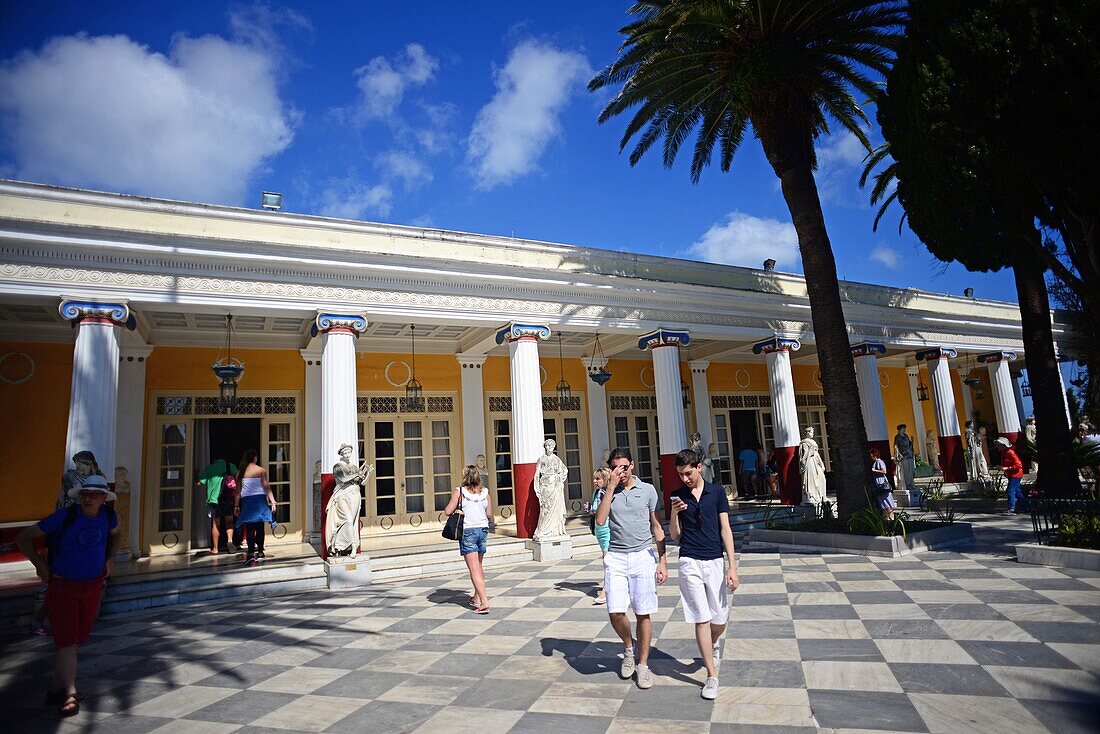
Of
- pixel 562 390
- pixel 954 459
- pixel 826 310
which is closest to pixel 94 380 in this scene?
pixel 562 390

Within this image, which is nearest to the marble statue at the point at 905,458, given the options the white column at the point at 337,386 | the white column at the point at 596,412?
the white column at the point at 596,412

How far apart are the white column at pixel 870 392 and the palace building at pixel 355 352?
0.17 feet

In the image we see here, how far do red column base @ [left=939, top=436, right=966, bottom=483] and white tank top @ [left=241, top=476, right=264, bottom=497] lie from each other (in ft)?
54.5

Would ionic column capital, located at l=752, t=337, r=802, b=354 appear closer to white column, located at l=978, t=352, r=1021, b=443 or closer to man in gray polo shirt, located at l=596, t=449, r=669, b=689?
white column, located at l=978, t=352, r=1021, b=443

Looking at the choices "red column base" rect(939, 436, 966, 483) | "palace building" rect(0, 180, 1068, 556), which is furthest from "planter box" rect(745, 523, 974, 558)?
"red column base" rect(939, 436, 966, 483)

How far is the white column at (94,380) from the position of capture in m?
8.31

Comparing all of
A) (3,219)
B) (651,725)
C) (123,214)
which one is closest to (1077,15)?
(651,725)

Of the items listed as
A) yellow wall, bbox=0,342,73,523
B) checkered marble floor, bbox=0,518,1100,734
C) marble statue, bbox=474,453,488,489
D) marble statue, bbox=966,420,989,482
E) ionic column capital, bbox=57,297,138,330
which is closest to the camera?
checkered marble floor, bbox=0,518,1100,734

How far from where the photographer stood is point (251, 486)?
9.59m

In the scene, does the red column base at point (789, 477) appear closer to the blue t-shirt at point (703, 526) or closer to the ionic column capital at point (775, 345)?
the ionic column capital at point (775, 345)

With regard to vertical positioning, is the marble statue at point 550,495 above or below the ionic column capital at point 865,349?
below

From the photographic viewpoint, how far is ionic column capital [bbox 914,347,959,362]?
17281 mm

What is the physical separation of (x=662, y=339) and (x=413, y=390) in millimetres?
5122

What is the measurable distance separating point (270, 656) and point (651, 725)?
354 cm
